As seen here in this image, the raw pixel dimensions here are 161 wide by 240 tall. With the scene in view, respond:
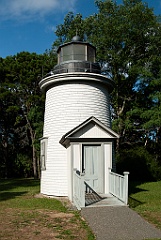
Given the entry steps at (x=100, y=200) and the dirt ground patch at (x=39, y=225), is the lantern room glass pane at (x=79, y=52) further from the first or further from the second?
the dirt ground patch at (x=39, y=225)

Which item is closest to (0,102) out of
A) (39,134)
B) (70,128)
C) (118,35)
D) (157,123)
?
(39,134)

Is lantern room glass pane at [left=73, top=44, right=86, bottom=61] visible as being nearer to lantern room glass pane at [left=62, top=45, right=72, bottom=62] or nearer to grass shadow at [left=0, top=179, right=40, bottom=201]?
lantern room glass pane at [left=62, top=45, right=72, bottom=62]

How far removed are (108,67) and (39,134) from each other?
8.71 metres

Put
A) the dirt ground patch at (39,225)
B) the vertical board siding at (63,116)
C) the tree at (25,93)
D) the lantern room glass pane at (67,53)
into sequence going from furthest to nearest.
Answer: the tree at (25,93) < the lantern room glass pane at (67,53) < the vertical board siding at (63,116) < the dirt ground patch at (39,225)

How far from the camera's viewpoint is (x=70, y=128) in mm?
12836

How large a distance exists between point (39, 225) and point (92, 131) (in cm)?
506

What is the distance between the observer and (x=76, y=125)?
42.1 feet

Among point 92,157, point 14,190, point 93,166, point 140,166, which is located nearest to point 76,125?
point 92,157

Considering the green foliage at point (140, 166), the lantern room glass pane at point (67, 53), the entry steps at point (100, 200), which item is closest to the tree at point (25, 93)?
the green foliage at point (140, 166)

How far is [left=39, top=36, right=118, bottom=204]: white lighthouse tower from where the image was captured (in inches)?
460

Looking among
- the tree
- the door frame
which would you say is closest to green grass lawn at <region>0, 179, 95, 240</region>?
the door frame

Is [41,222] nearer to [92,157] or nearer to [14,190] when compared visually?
[92,157]

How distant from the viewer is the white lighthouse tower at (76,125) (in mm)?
11680

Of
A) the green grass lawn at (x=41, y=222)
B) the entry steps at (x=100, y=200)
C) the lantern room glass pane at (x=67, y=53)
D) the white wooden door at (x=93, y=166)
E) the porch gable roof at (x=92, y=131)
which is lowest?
the green grass lawn at (x=41, y=222)
